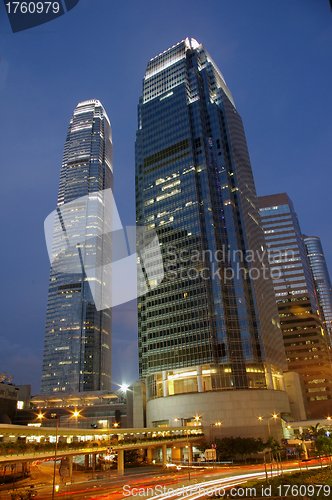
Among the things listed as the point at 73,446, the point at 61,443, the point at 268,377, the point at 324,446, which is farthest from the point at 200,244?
the point at 61,443

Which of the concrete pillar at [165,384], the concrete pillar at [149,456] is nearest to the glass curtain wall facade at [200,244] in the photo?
the concrete pillar at [165,384]

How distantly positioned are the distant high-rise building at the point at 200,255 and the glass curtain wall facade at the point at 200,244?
1.22 feet

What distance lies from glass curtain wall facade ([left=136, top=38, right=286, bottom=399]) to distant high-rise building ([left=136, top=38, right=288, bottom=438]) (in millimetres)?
372

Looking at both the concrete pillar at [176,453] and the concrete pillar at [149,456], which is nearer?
the concrete pillar at [149,456]

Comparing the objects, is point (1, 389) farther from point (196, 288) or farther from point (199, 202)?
point (199, 202)

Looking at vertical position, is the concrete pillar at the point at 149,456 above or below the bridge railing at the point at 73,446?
below

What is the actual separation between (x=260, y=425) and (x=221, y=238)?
60900 mm

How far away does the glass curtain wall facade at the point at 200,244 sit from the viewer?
389 feet

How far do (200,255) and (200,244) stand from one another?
401 centimetres

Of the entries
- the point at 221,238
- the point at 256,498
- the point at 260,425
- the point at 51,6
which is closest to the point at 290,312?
the point at 221,238

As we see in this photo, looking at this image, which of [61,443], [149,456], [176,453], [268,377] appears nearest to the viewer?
[61,443]

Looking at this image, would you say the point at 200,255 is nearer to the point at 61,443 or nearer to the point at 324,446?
the point at 324,446

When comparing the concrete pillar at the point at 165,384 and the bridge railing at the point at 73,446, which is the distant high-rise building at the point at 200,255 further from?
the bridge railing at the point at 73,446

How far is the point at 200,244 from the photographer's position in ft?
423
